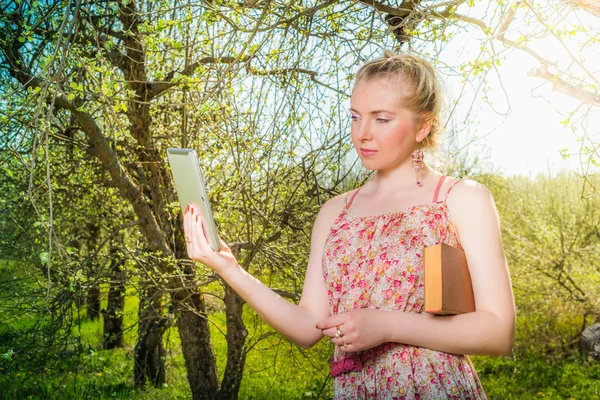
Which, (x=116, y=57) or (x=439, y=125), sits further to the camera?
(x=116, y=57)

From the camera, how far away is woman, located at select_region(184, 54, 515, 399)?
5.20ft

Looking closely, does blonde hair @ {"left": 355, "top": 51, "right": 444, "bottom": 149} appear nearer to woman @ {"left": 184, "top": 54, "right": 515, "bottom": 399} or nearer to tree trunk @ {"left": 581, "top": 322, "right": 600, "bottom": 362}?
woman @ {"left": 184, "top": 54, "right": 515, "bottom": 399}

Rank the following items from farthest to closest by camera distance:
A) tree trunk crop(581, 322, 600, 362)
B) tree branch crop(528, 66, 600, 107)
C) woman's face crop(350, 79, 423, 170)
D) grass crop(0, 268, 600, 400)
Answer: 1. grass crop(0, 268, 600, 400)
2. tree branch crop(528, 66, 600, 107)
3. tree trunk crop(581, 322, 600, 362)
4. woman's face crop(350, 79, 423, 170)

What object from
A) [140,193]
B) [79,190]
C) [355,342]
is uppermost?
[79,190]

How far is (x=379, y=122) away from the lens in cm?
178

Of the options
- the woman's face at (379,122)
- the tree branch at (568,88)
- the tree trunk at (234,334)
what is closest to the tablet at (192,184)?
the woman's face at (379,122)

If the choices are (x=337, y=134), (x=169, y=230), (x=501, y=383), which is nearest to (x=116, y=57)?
(x=169, y=230)

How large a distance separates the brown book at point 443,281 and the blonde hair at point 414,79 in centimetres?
47

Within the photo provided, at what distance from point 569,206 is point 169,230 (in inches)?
213

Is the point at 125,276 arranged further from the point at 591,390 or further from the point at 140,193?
the point at 591,390

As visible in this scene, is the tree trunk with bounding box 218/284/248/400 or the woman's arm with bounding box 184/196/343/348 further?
the tree trunk with bounding box 218/284/248/400

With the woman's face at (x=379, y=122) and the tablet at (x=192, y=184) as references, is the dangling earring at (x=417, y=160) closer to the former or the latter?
the woman's face at (x=379, y=122)

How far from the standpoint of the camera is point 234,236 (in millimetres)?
4438

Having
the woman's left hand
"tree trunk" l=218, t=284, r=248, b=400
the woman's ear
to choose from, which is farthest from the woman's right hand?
"tree trunk" l=218, t=284, r=248, b=400
